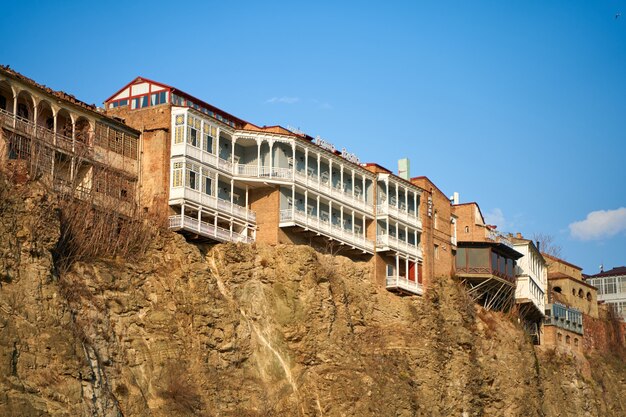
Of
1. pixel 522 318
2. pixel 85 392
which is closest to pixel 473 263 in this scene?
pixel 522 318

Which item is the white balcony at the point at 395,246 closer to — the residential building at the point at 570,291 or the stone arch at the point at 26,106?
the residential building at the point at 570,291

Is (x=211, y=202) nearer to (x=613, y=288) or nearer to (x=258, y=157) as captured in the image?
(x=258, y=157)

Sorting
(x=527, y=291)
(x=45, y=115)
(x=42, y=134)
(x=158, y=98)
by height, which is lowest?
(x=527, y=291)

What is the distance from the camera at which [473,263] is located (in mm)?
94000

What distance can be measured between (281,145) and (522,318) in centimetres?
3263

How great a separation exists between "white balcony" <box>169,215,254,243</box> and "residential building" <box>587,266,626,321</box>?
69.7 metres

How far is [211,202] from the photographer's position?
72.6m

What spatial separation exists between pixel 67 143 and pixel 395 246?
2761 centimetres

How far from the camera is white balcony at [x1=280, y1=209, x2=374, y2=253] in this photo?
75.7m

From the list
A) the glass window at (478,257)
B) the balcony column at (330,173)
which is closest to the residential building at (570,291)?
the glass window at (478,257)

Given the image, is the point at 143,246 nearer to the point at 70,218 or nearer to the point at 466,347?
the point at 70,218

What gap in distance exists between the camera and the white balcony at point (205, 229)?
6944cm

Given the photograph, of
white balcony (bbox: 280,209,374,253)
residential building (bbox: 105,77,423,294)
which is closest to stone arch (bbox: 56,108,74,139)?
residential building (bbox: 105,77,423,294)

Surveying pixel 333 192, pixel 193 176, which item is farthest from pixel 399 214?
pixel 193 176
